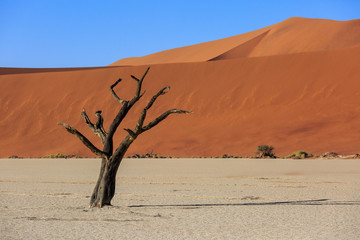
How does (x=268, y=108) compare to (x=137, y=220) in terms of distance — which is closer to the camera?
(x=137, y=220)

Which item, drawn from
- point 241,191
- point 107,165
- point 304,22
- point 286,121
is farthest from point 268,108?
point 304,22

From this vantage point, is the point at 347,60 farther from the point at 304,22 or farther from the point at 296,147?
the point at 304,22

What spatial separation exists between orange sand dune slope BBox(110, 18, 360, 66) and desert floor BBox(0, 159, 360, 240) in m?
62.7

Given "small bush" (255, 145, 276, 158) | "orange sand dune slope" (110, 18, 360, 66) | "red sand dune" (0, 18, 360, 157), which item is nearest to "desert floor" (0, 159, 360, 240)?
"small bush" (255, 145, 276, 158)

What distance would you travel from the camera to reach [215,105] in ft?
156

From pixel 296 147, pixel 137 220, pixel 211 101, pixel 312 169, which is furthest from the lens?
pixel 211 101

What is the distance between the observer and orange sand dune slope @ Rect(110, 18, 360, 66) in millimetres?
78881

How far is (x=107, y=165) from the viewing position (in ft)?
36.1

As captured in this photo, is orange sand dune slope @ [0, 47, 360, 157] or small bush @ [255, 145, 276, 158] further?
orange sand dune slope @ [0, 47, 360, 157]

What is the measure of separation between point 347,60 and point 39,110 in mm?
28308

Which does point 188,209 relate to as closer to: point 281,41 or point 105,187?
point 105,187

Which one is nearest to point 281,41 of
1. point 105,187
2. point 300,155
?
point 300,155

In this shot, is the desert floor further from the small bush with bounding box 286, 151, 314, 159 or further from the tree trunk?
the small bush with bounding box 286, 151, 314, 159

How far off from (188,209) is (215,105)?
37042 mm
